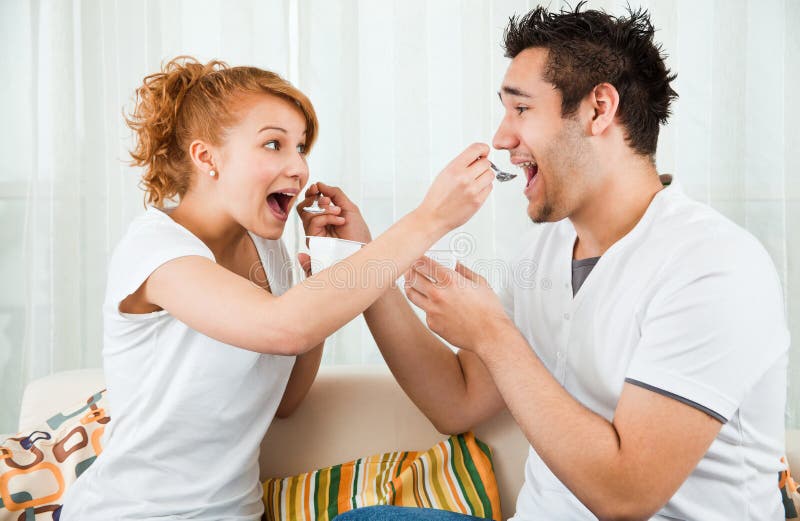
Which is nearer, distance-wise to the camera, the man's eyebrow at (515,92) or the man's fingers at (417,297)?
the man's fingers at (417,297)

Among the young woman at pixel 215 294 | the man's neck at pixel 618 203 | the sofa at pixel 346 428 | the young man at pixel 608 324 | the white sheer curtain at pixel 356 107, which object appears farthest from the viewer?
the white sheer curtain at pixel 356 107

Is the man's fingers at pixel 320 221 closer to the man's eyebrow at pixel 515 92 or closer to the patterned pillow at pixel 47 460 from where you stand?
the man's eyebrow at pixel 515 92

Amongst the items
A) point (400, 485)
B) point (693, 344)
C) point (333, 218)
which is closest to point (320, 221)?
point (333, 218)

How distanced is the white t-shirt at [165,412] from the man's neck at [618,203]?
0.68m

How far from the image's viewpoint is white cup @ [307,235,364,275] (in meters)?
1.29

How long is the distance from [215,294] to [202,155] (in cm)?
35

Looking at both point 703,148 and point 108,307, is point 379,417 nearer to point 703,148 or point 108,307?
point 108,307

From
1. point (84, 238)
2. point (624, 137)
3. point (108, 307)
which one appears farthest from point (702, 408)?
point (84, 238)

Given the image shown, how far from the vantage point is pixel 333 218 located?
155cm

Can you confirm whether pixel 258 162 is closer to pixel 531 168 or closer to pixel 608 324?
pixel 531 168

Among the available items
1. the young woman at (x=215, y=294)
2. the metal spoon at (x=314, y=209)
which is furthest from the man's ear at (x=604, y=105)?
the metal spoon at (x=314, y=209)

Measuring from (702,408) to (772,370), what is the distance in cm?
16

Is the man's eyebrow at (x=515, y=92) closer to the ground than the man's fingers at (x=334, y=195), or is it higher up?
higher up

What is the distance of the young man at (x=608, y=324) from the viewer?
42.8 inches
